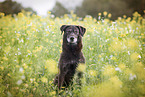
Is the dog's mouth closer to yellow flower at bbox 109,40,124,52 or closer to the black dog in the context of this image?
the black dog

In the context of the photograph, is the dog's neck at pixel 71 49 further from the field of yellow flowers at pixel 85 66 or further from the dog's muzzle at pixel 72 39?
the field of yellow flowers at pixel 85 66

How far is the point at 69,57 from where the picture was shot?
3.02 metres

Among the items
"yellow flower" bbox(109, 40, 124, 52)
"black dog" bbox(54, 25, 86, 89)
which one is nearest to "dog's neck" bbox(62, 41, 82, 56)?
"black dog" bbox(54, 25, 86, 89)

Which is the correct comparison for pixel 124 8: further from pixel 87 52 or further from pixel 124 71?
pixel 124 71

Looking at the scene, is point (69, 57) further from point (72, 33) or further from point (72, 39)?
point (72, 33)

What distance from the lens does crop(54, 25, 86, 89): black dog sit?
9.66 ft

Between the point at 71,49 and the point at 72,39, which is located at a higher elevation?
the point at 72,39

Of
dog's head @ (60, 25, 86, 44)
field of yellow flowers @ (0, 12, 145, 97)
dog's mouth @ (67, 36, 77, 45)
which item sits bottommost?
field of yellow flowers @ (0, 12, 145, 97)

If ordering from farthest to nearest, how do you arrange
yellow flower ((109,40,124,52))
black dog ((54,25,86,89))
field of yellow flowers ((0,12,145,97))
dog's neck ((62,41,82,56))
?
yellow flower ((109,40,124,52)) → dog's neck ((62,41,82,56)) → black dog ((54,25,86,89)) → field of yellow flowers ((0,12,145,97))

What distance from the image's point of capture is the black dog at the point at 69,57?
9.66 ft

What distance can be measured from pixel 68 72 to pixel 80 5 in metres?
13.9

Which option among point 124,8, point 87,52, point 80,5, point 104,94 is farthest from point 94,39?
point 80,5

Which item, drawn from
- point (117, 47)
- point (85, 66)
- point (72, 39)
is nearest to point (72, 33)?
point (72, 39)

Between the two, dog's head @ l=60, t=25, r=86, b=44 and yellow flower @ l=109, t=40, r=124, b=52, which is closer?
dog's head @ l=60, t=25, r=86, b=44
